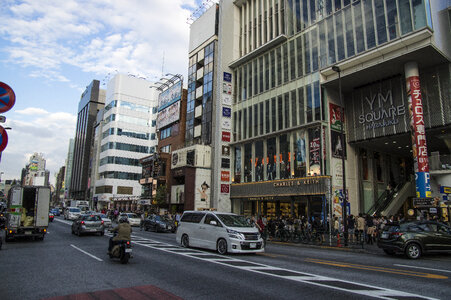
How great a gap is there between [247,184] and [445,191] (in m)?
21.2

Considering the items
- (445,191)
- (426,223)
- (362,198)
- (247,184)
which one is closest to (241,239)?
(426,223)

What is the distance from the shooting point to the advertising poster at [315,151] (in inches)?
1189

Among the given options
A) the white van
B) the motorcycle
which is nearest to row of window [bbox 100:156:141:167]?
the white van

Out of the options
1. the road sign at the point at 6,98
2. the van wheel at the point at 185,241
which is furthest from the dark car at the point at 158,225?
the road sign at the point at 6,98

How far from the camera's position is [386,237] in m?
14.4

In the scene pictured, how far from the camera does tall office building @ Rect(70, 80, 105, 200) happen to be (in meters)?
108

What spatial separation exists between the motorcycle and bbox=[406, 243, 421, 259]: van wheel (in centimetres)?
1180

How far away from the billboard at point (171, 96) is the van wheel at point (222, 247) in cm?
4262

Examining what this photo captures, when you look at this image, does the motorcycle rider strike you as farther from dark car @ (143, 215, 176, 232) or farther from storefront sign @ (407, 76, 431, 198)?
storefront sign @ (407, 76, 431, 198)

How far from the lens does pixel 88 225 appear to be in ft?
69.2

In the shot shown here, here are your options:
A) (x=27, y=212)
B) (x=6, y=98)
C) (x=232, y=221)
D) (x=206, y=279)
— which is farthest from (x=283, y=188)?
(x=6, y=98)

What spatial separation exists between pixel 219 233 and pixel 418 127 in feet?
66.5

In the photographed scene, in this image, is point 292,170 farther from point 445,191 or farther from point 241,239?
point 241,239

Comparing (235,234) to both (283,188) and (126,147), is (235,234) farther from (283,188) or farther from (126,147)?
(126,147)
